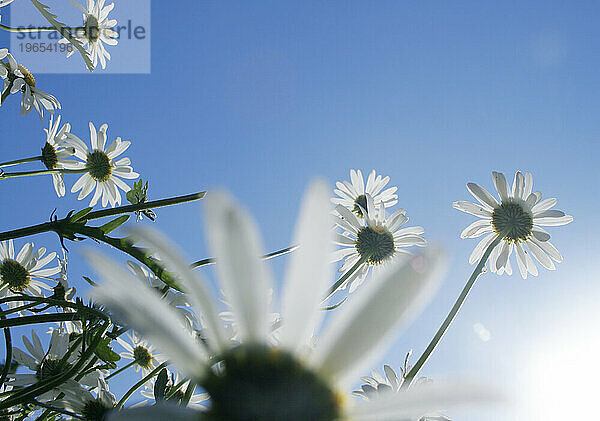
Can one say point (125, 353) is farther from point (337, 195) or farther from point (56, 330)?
point (337, 195)

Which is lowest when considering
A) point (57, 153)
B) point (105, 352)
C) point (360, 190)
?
point (105, 352)

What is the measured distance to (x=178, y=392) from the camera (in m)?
0.85

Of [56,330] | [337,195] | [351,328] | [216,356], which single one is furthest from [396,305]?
[337,195]

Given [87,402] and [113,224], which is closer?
[87,402]

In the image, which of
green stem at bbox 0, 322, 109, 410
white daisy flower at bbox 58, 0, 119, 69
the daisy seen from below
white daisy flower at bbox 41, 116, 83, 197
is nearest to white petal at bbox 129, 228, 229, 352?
green stem at bbox 0, 322, 109, 410

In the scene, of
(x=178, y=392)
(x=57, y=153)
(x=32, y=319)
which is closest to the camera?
(x=32, y=319)

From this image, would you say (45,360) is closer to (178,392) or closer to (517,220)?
(178,392)

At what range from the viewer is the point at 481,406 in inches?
9.9

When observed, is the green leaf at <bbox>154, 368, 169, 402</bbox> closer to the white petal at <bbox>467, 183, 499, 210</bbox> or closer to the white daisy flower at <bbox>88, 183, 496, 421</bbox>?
the white daisy flower at <bbox>88, 183, 496, 421</bbox>

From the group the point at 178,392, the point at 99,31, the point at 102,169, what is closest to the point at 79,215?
the point at 178,392

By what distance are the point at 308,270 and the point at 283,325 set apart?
47 mm

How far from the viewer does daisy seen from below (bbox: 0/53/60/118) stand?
1662 mm

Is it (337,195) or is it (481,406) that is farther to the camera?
(337,195)

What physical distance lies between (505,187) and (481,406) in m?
1.21
